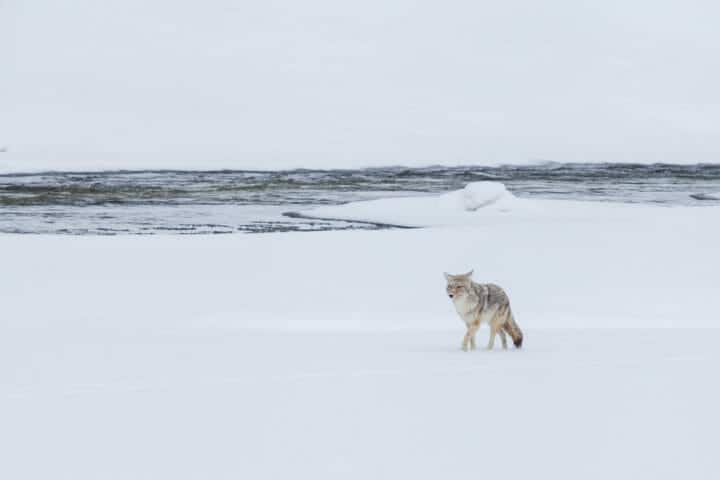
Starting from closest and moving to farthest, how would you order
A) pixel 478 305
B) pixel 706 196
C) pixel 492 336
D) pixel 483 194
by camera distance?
pixel 478 305 → pixel 492 336 → pixel 483 194 → pixel 706 196

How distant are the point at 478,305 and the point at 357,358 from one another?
866 mm

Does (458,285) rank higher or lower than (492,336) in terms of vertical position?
higher

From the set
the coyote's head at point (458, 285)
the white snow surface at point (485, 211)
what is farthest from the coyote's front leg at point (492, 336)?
the white snow surface at point (485, 211)

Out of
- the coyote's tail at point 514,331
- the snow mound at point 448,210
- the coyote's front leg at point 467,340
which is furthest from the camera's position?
the snow mound at point 448,210

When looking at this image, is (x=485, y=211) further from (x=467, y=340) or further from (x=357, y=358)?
(x=357, y=358)

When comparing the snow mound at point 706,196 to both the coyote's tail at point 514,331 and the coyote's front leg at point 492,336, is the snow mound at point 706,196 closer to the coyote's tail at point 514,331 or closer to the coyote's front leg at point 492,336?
the coyote's tail at point 514,331

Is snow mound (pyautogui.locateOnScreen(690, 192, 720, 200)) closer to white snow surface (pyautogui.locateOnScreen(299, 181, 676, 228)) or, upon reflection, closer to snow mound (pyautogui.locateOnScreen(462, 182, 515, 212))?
white snow surface (pyautogui.locateOnScreen(299, 181, 676, 228))

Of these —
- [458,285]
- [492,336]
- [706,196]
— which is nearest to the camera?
[458,285]

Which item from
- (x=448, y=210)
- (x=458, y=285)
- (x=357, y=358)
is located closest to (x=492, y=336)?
(x=458, y=285)

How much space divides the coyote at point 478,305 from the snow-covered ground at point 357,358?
214 mm

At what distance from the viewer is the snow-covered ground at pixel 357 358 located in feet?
20.9

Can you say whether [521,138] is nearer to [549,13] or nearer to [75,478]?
[549,13]

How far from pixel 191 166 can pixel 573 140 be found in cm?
1405

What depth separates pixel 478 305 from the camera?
9.41 meters
